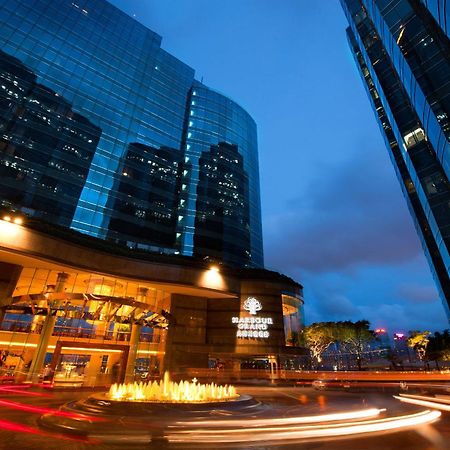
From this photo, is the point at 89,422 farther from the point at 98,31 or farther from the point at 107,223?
the point at 98,31

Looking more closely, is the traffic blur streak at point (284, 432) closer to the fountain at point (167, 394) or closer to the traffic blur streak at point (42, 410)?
the traffic blur streak at point (42, 410)

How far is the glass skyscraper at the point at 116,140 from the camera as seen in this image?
147 feet

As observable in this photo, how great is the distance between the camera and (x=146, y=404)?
10773mm

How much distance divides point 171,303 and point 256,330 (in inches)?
431

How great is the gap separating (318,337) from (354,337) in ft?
23.2

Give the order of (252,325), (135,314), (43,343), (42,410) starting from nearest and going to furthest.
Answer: (42,410) → (135,314) → (43,343) → (252,325)

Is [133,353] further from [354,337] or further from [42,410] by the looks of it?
[354,337]

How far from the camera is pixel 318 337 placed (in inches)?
1821

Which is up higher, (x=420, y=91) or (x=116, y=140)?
(x=116, y=140)

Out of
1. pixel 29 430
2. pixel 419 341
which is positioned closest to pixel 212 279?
pixel 29 430

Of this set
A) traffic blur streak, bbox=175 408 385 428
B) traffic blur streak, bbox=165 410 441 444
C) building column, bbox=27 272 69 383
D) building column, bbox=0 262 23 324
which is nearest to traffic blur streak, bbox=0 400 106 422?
traffic blur streak, bbox=175 408 385 428

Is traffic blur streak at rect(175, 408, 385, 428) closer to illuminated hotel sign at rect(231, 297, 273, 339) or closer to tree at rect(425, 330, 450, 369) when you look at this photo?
illuminated hotel sign at rect(231, 297, 273, 339)

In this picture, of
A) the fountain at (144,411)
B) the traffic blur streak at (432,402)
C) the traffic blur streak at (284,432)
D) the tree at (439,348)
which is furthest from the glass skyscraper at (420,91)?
the tree at (439,348)

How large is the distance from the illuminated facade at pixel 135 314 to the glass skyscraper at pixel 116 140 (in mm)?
15278
